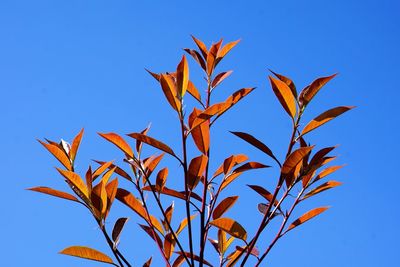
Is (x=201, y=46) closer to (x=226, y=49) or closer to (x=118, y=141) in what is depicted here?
(x=226, y=49)

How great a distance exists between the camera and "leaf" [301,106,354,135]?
1.56 m

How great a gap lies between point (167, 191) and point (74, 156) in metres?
0.31

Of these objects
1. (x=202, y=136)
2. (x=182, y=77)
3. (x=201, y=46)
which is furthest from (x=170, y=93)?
(x=201, y=46)

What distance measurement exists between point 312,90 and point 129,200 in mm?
674

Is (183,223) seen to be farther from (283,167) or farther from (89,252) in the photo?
(283,167)

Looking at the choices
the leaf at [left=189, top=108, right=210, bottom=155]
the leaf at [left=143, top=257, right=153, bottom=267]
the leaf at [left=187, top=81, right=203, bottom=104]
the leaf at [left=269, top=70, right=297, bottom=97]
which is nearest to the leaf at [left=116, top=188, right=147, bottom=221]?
the leaf at [left=143, top=257, right=153, bottom=267]

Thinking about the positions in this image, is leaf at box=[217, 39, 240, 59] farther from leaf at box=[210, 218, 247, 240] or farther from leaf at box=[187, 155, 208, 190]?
leaf at box=[210, 218, 247, 240]

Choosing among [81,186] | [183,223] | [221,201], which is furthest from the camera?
[183,223]

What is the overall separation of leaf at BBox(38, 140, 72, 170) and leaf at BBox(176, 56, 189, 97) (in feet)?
1.32

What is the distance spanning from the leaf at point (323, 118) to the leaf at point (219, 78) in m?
0.37

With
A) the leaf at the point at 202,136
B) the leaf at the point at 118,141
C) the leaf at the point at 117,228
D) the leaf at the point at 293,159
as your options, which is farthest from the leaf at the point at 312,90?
the leaf at the point at 117,228

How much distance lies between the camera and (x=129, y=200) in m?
1.74

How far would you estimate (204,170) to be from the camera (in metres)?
1.64

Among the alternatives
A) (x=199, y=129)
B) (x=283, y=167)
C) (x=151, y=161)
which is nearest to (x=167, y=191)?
(x=151, y=161)
